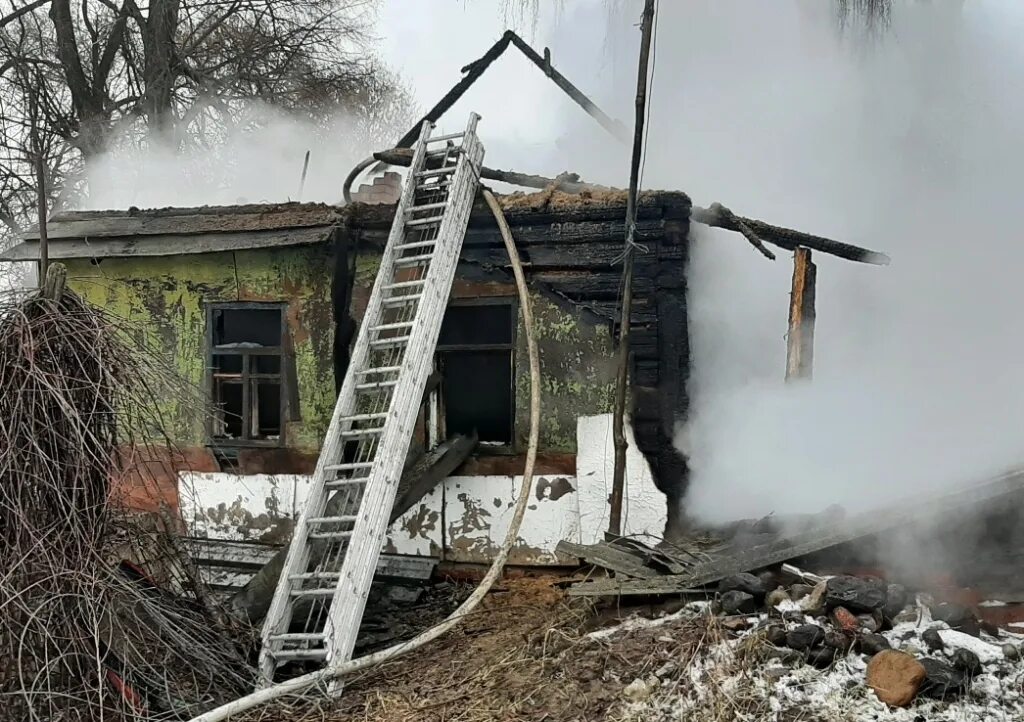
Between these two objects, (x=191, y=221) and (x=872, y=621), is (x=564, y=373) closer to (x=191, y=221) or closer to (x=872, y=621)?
(x=872, y=621)

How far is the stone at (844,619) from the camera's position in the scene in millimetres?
4598

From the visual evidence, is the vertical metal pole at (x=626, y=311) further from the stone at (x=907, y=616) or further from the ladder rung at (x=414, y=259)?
the stone at (x=907, y=616)

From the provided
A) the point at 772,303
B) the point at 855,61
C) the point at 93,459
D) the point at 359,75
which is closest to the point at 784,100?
the point at 855,61

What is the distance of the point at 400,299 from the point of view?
6.69 metres

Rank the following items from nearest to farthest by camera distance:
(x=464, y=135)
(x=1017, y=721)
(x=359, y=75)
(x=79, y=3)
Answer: (x=1017, y=721), (x=464, y=135), (x=79, y=3), (x=359, y=75)

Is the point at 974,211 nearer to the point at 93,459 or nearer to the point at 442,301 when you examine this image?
the point at 442,301

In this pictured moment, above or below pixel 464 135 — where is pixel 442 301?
below

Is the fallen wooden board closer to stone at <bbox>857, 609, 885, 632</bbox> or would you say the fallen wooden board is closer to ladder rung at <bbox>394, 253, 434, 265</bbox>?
stone at <bbox>857, 609, 885, 632</bbox>

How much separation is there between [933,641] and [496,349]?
14.0 feet

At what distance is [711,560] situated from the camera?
18.4 feet

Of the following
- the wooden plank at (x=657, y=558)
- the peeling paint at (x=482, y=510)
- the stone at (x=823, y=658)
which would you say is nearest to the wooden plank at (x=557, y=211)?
the peeling paint at (x=482, y=510)

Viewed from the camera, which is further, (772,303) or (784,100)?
(784,100)

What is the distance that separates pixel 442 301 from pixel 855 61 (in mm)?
7948

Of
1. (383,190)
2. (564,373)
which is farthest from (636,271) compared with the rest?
(383,190)
